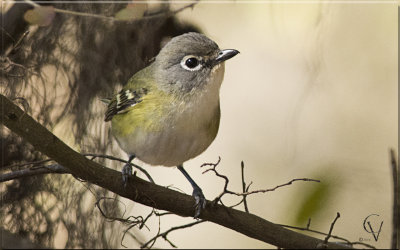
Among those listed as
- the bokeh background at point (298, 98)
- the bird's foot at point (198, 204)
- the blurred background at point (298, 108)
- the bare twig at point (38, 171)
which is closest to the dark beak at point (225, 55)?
the bird's foot at point (198, 204)

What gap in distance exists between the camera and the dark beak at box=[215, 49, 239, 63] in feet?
6.15

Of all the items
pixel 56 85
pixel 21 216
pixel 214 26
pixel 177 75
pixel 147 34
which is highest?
pixel 214 26

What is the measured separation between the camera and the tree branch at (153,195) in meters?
1.49

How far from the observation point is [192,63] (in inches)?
77.5

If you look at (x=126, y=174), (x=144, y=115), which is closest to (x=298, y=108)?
(x=144, y=115)

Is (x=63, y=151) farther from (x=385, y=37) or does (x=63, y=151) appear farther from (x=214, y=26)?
(x=385, y=37)

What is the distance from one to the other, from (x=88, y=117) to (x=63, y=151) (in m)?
1.15

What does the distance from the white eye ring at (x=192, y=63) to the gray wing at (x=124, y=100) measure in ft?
0.56

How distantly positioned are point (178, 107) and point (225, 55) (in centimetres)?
23

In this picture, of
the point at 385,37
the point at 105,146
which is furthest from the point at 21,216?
the point at 385,37

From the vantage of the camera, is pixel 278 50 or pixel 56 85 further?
pixel 278 50

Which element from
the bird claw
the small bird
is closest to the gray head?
the small bird

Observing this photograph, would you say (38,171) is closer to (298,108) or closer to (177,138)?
(177,138)

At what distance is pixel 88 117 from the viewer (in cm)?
266
